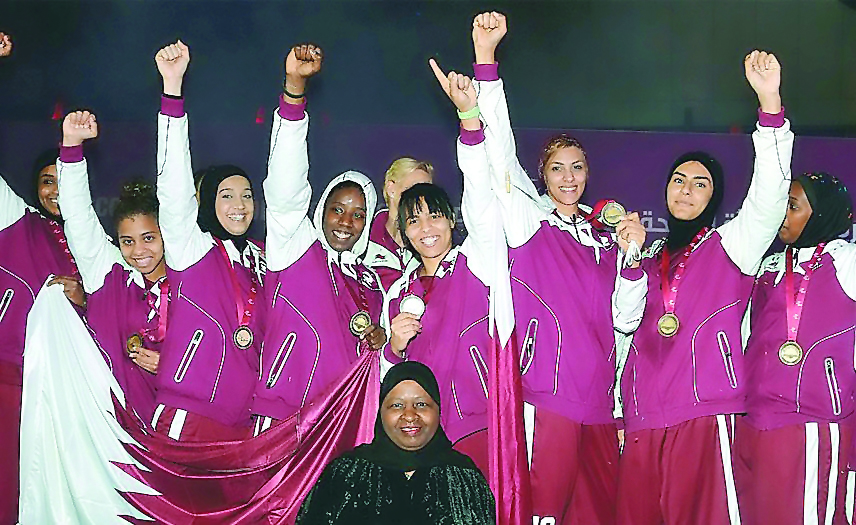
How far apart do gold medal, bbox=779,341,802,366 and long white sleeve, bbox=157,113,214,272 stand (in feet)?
7.01

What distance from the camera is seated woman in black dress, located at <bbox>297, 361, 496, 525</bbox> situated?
3605mm

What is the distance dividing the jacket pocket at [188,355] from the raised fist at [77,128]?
0.89 metres

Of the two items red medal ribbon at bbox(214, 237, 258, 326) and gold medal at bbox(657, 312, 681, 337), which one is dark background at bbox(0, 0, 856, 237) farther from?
gold medal at bbox(657, 312, 681, 337)

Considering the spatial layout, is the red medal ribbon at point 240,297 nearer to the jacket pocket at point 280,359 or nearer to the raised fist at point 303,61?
the jacket pocket at point 280,359

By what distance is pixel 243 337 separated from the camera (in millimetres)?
4289

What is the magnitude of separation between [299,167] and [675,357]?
4.96ft

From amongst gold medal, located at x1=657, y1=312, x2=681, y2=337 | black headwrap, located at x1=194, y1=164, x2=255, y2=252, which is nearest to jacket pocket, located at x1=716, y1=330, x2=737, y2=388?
gold medal, located at x1=657, y1=312, x2=681, y2=337

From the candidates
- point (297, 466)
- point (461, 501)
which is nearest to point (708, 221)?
point (461, 501)

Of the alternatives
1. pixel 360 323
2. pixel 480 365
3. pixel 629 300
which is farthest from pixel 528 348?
pixel 360 323

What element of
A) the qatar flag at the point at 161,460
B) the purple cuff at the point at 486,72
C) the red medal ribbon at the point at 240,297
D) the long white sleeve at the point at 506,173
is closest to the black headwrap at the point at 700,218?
the long white sleeve at the point at 506,173

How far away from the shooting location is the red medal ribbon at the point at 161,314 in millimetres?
4434

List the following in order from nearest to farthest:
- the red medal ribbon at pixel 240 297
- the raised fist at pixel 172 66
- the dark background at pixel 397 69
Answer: the raised fist at pixel 172 66
the red medal ribbon at pixel 240 297
the dark background at pixel 397 69

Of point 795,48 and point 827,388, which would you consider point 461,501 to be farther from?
point 795,48

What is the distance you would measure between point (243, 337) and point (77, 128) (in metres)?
1.04
